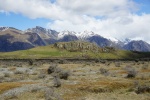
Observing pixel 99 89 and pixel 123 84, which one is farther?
pixel 123 84

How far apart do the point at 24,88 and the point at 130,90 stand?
14.3m

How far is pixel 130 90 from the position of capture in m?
35.0

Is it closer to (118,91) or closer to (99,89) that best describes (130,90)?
(118,91)

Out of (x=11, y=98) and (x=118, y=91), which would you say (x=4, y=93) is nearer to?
(x=11, y=98)

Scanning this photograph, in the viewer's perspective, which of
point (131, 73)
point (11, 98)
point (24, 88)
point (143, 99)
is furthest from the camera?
point (131, 73)

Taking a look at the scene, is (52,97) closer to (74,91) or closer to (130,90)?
(74,91)

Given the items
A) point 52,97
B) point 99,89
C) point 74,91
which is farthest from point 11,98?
point 99,89

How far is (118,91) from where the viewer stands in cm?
3550

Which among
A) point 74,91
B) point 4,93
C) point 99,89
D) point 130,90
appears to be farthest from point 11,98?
point 130,90

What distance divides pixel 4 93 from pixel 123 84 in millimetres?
16522

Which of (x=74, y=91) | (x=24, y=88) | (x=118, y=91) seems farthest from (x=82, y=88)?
(x=24, y=88)

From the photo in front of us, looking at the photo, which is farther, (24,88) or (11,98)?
(24,88)

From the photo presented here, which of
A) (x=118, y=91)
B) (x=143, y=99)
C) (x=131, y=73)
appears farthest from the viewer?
Answer: (x=131, y=73)

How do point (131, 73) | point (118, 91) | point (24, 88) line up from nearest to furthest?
point (118, 91), point (24, 88), point (131, 73)
